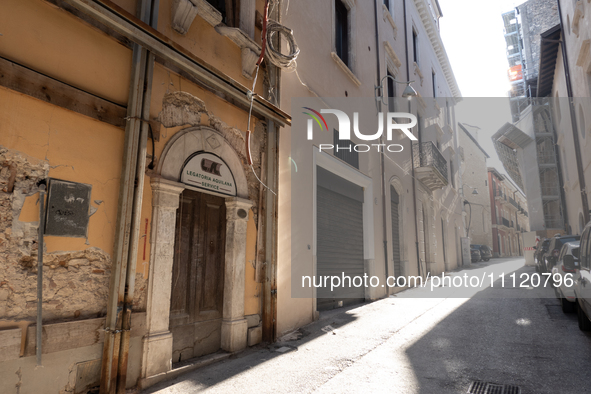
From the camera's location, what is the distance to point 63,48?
360cm

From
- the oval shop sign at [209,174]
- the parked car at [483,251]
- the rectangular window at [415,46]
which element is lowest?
the parked car at [483,251]

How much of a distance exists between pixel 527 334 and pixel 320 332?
3.34 m

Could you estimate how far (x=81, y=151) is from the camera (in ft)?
12.0

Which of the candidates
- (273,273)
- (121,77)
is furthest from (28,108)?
(273,273)

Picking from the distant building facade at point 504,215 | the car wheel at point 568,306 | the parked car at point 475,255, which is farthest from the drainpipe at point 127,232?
the distant building facade at point 504,215

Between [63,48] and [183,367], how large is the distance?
3.64 metres

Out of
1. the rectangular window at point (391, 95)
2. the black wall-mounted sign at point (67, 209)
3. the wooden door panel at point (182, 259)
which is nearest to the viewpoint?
the black wall-mounted sign at point (67, 209)

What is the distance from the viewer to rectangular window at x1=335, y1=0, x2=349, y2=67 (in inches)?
400

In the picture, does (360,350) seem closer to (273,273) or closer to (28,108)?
(273,273)

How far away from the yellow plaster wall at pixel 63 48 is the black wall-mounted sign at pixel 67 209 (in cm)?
102

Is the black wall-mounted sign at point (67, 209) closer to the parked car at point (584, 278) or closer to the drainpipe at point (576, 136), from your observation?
the parked car at point (584, 278)

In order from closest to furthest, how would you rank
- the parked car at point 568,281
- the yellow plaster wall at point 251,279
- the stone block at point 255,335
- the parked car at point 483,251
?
1. the stone block at point 255,335
2. the yellow plaster wall at point 251,279
3. the parked car at point 568,281
4. the parked car at point 483,251

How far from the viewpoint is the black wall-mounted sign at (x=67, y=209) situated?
338 cm

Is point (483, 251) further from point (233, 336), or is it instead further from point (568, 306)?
point (233, 336)
